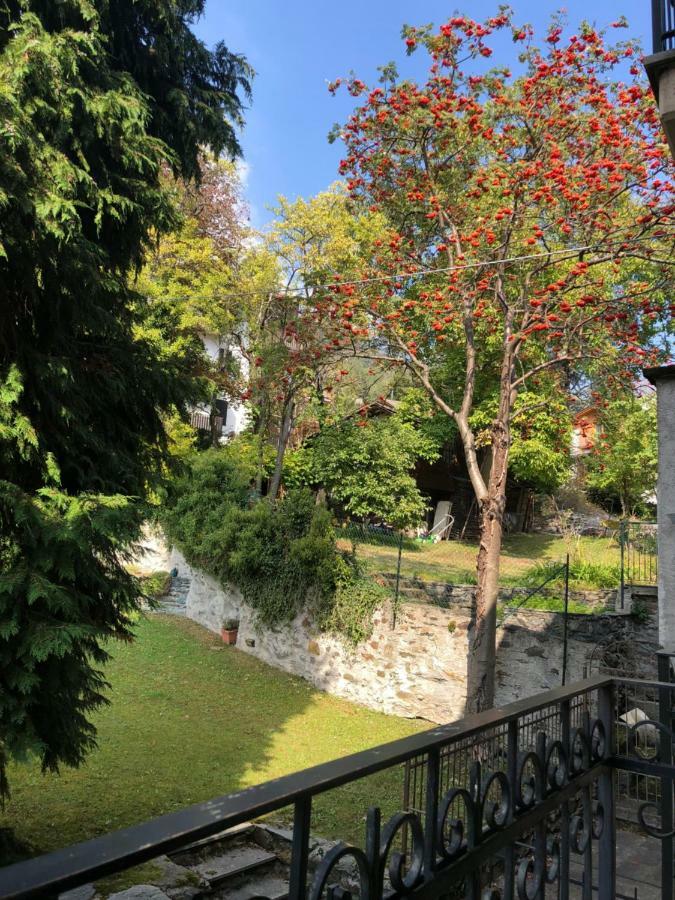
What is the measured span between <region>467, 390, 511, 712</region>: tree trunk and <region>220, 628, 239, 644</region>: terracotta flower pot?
213 inches

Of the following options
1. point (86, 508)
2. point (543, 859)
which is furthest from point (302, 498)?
point (543, 859)

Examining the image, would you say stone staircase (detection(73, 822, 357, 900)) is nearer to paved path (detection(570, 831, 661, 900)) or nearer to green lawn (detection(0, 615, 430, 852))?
green lawn (detection(0, 615, 430, 852))

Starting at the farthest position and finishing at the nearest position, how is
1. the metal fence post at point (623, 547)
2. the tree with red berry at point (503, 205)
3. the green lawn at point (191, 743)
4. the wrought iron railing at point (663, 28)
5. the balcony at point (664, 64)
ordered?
the metal fence post at point (623, 547), the tree with red berry at point (503, 205), the green lawn at point (191, 743), the wrought iron railing at point (663, 28), the balcony at point (664, 64)

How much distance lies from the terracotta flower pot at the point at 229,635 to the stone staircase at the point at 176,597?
196 centimetres

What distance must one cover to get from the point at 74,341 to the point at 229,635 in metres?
8.32

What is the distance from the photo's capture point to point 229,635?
1191 centimetres

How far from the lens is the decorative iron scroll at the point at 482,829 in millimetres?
1114

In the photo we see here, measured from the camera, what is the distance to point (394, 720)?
9.33 metres

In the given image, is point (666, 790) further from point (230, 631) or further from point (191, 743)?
point (230, 631)

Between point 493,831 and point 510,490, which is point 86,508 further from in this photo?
point 510,490

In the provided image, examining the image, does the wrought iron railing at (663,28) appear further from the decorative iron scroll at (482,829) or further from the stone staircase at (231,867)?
the stone staircase at (231,867)

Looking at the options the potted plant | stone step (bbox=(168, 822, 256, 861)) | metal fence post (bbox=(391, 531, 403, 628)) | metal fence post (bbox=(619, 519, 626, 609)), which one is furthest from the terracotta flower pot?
metal fence post (bbox=(619, 519, 626, 609))

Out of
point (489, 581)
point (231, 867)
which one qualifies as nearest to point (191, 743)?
point (231, 867)

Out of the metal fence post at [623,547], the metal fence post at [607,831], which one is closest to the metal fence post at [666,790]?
the metal fence post at [607,831]
